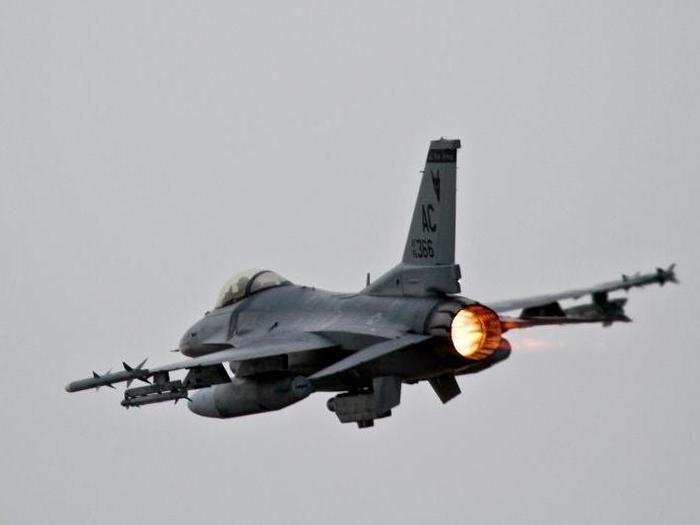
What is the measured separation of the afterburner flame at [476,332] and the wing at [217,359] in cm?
294

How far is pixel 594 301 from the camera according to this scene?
55.4 m

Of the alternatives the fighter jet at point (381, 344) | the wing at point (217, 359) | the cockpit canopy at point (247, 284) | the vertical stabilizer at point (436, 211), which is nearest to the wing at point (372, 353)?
the fighter jet at point (381, 344)

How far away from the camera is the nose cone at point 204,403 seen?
198 ft

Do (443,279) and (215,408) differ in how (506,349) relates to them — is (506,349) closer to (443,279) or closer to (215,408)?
(443,279)

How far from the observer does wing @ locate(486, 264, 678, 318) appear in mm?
54344

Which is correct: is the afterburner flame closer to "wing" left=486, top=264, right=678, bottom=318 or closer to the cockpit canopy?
"wing" left=486, top=264, right=678, bottom=318

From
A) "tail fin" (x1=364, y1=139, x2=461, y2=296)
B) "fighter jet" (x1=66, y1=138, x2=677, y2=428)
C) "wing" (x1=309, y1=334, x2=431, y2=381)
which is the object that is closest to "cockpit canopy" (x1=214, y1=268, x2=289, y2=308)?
"fighter jet" (x1=66, y1=138, x2=677, y2=428)

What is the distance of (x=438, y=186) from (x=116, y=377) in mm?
6975

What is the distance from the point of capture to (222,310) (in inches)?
2530

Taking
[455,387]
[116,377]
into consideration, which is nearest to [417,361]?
[455,387]

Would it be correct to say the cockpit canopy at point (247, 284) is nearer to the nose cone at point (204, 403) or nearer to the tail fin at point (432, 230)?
the nose cone at point (204, 403)

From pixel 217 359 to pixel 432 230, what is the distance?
15.6 feet

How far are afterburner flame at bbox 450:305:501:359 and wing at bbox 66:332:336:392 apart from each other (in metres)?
2.94

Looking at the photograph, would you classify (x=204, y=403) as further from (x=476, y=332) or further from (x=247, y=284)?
(x=476, y=332)
